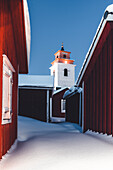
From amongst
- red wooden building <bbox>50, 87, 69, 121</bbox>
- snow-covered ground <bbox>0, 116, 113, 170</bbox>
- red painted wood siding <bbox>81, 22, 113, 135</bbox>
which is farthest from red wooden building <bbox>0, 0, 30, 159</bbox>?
red wooden building <bbox>50, 87, 69, 121</bbox>

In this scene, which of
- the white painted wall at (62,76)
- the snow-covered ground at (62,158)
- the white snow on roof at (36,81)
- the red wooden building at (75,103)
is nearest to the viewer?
the snow-covered ground at (62,158)

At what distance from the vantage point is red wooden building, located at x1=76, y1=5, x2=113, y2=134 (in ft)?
13.9

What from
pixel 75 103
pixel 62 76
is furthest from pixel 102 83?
pixel 62 76

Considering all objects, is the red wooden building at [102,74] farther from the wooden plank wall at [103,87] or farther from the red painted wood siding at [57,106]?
the red painted wood siding at [57,106]

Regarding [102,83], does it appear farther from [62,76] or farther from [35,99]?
[62,76]

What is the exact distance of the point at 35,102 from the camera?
42.3 ft

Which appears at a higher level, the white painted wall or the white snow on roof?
the white painted wall

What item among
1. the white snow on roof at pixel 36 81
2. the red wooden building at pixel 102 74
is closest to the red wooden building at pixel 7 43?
the red wooden building at pixel 102 74

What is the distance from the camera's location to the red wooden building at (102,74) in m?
4.25

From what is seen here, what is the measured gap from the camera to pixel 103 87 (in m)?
4.89

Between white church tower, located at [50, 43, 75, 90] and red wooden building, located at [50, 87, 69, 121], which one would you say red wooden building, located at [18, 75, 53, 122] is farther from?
white church tower, located at [50, 43, 75, 90]

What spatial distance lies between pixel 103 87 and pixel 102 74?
1.21 ft

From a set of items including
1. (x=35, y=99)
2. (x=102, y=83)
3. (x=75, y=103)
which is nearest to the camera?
(x=102, y=83)

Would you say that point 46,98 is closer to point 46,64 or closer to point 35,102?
point 35,102
